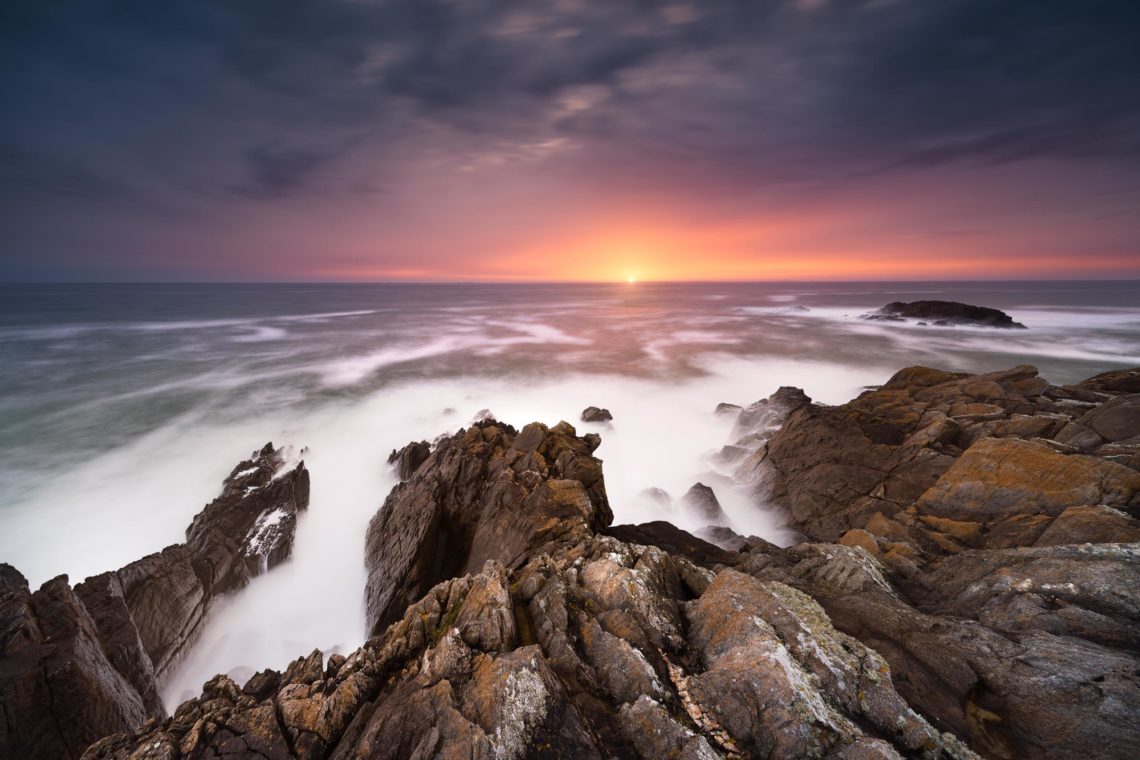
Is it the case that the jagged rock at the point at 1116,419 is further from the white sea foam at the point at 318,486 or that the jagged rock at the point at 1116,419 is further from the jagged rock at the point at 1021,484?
the white sea foam at the point at 318,486

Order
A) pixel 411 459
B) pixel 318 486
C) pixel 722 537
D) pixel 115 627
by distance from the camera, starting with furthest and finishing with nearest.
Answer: pixel 318 486
pixel 411 459
pixel 722 537
pixel 115 627

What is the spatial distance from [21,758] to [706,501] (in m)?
19.7

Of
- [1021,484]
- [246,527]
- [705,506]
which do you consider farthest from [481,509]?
[1021,484]

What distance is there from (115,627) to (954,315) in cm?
10817

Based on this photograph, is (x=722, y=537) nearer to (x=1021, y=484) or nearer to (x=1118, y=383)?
(x=1021, y=484)

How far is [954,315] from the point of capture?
261ft

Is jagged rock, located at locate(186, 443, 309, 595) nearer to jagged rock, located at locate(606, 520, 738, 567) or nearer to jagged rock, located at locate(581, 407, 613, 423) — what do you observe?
jagged rock, located at locate(606, 520, 738, 567)

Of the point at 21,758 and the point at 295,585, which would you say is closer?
the point at 21,758

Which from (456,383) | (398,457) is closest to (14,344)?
(456,383)

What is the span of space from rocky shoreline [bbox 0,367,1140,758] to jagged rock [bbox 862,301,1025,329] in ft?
284

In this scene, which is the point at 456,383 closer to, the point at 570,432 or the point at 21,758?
the point at 570,432

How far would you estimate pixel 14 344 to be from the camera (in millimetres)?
59656

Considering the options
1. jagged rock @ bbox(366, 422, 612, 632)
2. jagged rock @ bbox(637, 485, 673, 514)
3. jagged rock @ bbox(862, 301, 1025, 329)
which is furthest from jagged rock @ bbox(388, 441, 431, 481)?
jagged rock @ bbox(862, 301, 1025, 329)

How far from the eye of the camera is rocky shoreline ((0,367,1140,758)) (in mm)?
5703
